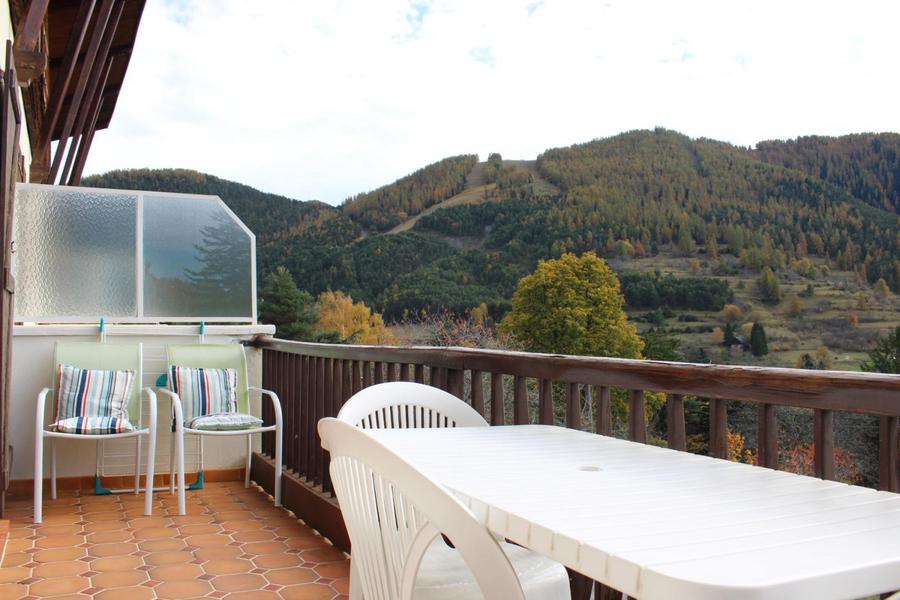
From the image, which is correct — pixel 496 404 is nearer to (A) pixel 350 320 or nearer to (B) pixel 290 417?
(B) pixel 290 417

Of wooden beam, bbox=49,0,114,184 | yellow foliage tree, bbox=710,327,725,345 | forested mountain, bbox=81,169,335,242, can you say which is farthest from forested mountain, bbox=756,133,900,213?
wooden beam, bbox=49,0,114,184

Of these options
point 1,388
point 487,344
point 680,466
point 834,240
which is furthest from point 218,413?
point 834,240

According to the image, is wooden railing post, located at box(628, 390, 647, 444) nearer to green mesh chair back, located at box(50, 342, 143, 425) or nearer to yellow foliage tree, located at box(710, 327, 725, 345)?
green mesh chair back, located at box(50, 342, 143, 425)

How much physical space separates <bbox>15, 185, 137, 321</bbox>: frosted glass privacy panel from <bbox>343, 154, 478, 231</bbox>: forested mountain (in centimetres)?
2959

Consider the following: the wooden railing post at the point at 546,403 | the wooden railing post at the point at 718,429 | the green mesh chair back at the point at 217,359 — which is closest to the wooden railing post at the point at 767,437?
the wooden railing post at the point at 718,429

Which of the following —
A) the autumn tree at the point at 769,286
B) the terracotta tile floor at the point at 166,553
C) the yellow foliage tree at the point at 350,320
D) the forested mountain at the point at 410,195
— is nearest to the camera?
the terracotta tile floor at the point at 166,553

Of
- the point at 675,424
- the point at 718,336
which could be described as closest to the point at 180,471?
the point at 675,424

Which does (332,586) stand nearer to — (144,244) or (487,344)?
(144,244)

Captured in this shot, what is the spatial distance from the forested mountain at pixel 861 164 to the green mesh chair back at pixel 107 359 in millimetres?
35962

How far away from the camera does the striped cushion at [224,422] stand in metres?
4.12

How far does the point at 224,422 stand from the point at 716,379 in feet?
10.3

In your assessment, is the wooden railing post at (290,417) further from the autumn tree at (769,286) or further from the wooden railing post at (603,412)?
the autumn tree at (769,286)

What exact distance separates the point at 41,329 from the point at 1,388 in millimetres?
998

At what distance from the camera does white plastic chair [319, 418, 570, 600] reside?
100 centimetres
